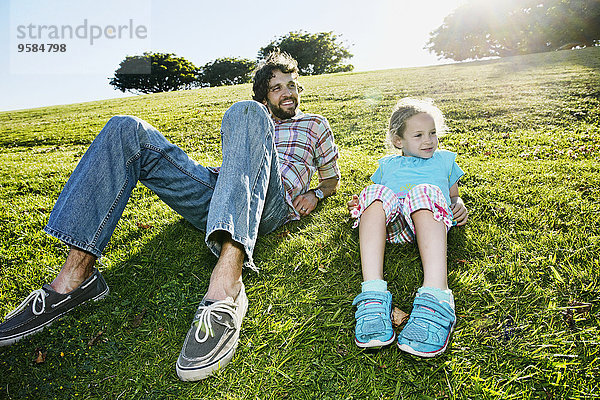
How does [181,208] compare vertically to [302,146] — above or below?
below

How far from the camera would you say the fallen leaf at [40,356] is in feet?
6.51

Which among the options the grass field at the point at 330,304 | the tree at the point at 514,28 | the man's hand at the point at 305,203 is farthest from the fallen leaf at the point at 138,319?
the tree at the point at 514,28

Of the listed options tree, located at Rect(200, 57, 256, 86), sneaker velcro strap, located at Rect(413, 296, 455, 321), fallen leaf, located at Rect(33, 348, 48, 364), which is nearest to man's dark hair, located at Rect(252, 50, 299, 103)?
sneaker velcro strap, located at Rect(413, 296, 455, 321)

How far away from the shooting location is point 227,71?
48000 millimetres

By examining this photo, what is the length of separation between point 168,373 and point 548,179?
4.56 m

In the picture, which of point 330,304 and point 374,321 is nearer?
point 374,321

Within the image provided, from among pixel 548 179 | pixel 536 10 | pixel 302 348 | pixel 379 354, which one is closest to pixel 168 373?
pixel 302 348

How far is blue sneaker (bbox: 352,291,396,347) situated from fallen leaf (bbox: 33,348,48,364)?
1731mm

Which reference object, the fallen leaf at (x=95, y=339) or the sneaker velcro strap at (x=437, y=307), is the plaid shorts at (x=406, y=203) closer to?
the sneaker velcro strap at (x=437, y=307)

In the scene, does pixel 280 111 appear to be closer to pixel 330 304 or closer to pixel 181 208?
pixel 181 208

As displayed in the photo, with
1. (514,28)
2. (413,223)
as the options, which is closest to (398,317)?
(413,223)

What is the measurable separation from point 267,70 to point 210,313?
8.50 feet

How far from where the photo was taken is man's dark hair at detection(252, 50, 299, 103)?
3.67 m

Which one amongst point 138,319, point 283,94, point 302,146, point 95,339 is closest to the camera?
point 95,339
